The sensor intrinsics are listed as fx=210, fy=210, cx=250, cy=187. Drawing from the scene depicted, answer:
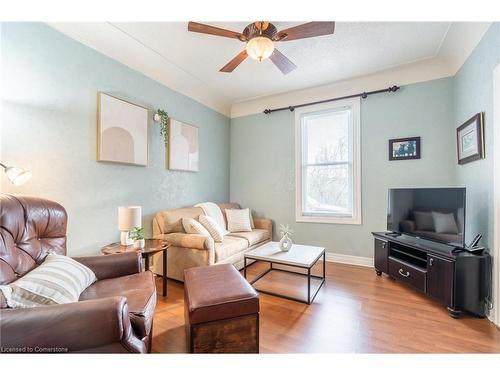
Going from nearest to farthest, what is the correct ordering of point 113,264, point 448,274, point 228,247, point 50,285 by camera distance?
1. point 50,285
2. point 113,264
3. point 448,274
4. point 228,247

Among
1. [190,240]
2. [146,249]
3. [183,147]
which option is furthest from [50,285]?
[183,147]

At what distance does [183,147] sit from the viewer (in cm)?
316

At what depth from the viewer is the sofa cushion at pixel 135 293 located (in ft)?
3.60

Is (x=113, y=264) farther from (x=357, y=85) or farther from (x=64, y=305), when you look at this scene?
(x=357, y=85)

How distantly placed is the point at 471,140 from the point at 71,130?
156 inches

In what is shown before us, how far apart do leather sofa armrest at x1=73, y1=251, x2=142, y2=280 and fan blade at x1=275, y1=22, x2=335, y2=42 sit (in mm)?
2164

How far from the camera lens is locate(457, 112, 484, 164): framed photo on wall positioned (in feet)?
6.48

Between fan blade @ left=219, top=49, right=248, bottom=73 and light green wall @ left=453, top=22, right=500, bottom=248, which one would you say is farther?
fan blade @ left=219, top=49, right=248, bottom=73

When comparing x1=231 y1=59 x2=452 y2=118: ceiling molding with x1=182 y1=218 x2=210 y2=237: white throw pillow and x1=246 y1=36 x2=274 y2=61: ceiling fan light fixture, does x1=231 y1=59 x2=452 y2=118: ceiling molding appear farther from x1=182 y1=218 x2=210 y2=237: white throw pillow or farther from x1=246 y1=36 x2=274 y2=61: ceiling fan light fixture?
x1=182 y1=218 x2=210 y2=237: white throw pillow

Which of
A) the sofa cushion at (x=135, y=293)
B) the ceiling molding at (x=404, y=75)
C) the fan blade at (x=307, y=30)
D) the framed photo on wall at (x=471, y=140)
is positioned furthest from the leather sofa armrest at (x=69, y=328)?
the ceiling molding at (x=404, y=75)

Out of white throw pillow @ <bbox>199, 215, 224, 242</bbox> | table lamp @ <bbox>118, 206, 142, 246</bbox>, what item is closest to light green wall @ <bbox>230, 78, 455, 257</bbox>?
white throw pillow @ <bbox>199, 215, 224, 242</bbox>

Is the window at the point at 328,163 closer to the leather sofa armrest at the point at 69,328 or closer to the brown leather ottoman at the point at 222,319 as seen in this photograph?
the brown leather ottoman at the point at 222,319
